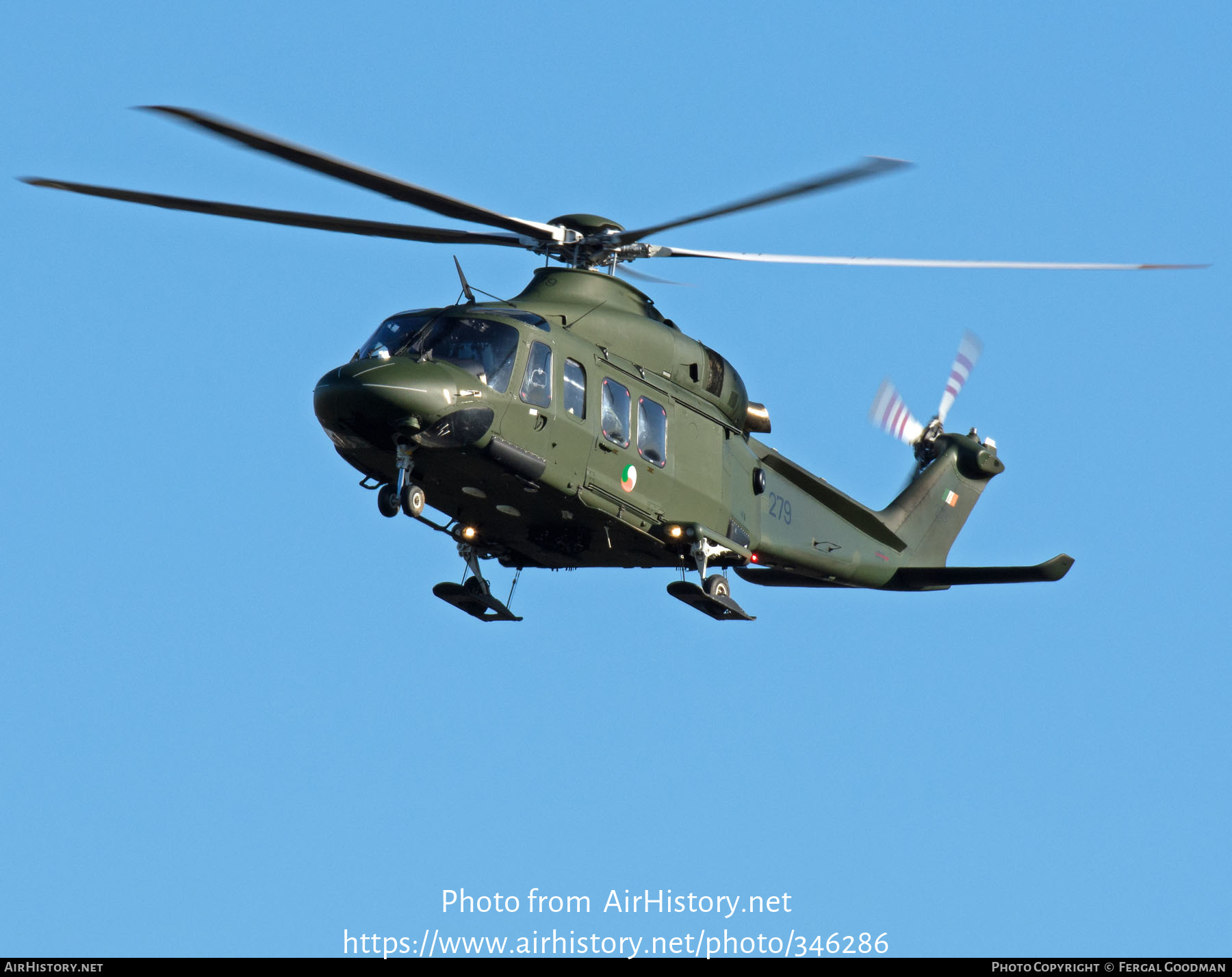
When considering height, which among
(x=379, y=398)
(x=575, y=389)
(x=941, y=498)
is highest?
(x=941, y=498)

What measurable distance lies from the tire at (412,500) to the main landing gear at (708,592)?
4195 mm

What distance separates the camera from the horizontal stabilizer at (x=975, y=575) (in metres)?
25.2

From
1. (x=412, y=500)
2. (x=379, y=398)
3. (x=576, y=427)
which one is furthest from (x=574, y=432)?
(x=379, y=398)

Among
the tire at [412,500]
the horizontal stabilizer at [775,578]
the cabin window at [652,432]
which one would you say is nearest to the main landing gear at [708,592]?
the cabin window at [652,432]

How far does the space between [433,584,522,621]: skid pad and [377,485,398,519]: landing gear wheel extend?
3259 millimetres

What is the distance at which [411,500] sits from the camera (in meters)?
21.2

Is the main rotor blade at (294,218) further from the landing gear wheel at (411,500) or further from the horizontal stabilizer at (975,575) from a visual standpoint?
the horizontal stabilizer at (975,575)

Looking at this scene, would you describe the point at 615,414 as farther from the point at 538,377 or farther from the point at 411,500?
the point at 411,500

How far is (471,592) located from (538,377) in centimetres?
394

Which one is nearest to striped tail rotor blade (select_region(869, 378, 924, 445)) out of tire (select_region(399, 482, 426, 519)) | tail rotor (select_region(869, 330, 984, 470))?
tail rotor (select_region(869, 330, 984, 470))

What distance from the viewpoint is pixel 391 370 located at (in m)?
20.8

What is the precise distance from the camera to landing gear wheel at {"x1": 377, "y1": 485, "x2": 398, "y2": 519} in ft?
69.6

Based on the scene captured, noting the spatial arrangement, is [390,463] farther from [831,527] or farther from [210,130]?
[831,527]

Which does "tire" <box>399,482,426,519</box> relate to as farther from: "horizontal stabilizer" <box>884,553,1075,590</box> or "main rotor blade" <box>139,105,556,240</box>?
"horizontal stabilizer" <box>884,553,1075,590</box>
